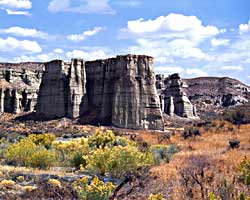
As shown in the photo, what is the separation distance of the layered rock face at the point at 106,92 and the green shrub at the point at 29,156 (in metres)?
39.2

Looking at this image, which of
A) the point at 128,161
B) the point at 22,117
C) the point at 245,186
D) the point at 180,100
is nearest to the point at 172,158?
the point at 128,161

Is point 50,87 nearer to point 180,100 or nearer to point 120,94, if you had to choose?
point 120,94

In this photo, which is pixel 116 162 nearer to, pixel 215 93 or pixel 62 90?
pixel 62 90

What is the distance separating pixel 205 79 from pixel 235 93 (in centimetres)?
2251

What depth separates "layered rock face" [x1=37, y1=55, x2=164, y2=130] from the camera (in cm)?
5891

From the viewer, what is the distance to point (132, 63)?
61.2m

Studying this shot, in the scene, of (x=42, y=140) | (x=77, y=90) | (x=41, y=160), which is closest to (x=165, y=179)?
(x=41, y=160)

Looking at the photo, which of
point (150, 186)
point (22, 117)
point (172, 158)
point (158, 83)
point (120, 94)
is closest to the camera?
point (150, 186)

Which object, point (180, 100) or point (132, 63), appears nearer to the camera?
point (132, 63)

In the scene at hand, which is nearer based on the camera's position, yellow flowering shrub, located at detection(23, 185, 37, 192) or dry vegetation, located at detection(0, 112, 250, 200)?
dry vegetation, located at detection(0, 112, 250, 200)

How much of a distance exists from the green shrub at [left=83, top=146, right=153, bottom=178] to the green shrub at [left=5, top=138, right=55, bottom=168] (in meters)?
2.55

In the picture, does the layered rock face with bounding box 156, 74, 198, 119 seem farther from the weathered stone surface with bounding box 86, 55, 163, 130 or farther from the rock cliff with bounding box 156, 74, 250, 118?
the weathered stone surface with bounding box 86, 55, 163, 130

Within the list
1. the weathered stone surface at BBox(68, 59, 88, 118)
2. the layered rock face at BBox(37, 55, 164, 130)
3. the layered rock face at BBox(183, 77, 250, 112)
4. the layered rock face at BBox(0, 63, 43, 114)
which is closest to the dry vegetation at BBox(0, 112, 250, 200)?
the layered rock face at BBox(37, 55, 164, 130)

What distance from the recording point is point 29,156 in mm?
18297
